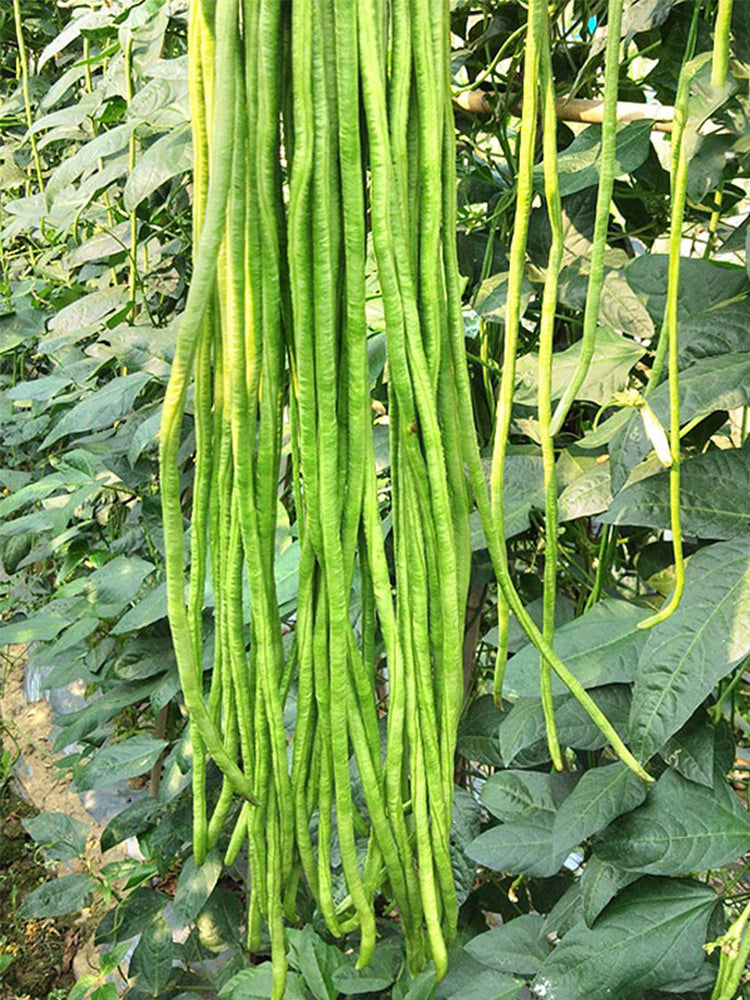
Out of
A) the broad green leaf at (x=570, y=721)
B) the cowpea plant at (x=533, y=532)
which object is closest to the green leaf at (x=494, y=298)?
the cowpea plant at (x=533, y=532)

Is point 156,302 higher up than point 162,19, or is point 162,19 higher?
point 162,19

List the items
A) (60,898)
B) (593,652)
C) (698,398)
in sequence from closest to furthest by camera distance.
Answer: (698,398)
(593,652)
(60,898)

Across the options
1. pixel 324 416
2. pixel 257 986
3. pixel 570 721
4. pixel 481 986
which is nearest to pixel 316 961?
pixel 257 986

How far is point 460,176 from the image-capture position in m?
1.05

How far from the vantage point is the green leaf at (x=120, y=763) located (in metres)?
1.23

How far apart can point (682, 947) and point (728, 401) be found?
40cm

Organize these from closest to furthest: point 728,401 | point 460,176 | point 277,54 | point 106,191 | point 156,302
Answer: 1. point 277,54
2. point 728,401
3. point 460,176
4. point 106,191
5. point 156,302

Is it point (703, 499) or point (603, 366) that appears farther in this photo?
point (603, 366)

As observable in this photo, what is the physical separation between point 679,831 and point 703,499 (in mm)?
239

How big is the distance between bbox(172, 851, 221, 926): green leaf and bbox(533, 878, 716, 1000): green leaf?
540 mm

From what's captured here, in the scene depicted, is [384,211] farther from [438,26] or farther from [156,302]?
[156,302]

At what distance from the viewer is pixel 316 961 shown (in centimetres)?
94

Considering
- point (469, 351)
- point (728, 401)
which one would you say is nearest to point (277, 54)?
point (728, 401)

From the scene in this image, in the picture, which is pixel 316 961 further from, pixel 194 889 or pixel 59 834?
pixel 59 834
